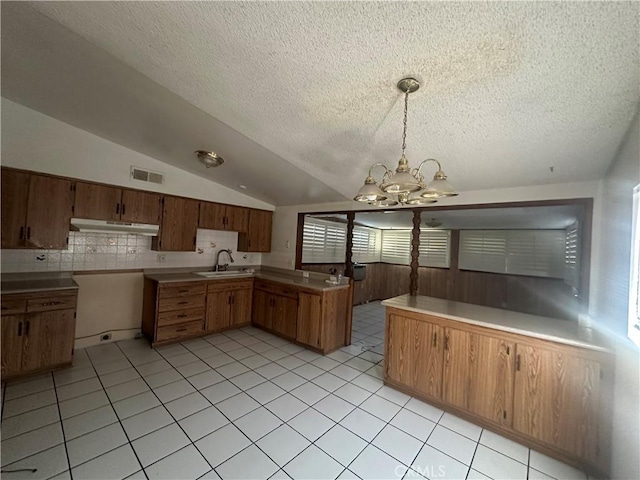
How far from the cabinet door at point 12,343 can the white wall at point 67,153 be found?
1547 millimetres

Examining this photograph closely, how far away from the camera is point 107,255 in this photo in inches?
128

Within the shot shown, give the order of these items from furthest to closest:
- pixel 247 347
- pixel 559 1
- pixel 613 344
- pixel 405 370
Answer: pixel 247 347 → pixel 405 370 → pixel 613 344 → pixel 559 1

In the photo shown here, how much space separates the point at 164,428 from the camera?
6.15ft

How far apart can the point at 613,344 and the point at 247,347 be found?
3.50 meters

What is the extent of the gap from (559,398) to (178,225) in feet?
14.5

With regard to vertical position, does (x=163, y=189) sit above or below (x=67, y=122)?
below

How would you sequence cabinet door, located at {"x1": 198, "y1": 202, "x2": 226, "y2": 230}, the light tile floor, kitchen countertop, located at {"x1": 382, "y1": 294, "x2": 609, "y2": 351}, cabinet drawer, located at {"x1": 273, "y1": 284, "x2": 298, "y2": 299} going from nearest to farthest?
the light tile floor, kitchen countertop, located at {"x1": 382, "y1": 294, "x2": 609, "y2": 351}, cabinet drawer, located at {"x1": 273, "y1": 284, "x2": 298, "y2": 299}, cabinet door, located at {"x1": 198, "y1": 202, "x2": 226, "y2": 230}

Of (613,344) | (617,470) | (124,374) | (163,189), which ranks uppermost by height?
(163,189)

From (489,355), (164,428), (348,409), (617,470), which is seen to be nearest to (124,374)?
(164,428)

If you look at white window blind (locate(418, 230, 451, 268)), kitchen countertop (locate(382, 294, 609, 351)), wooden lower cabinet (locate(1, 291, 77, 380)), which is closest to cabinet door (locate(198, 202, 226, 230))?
wooden lower cabinet (locate(1, 291, 77, 380))

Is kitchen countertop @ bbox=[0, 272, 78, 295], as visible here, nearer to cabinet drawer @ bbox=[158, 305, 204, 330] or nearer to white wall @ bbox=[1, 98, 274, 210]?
cabinet drawer @ bbox=[158, 305, 204, 330]

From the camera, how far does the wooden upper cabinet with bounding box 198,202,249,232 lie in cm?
391

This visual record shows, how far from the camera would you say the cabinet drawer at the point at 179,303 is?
10.5 feet

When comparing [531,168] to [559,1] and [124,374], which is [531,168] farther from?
[124,374]
